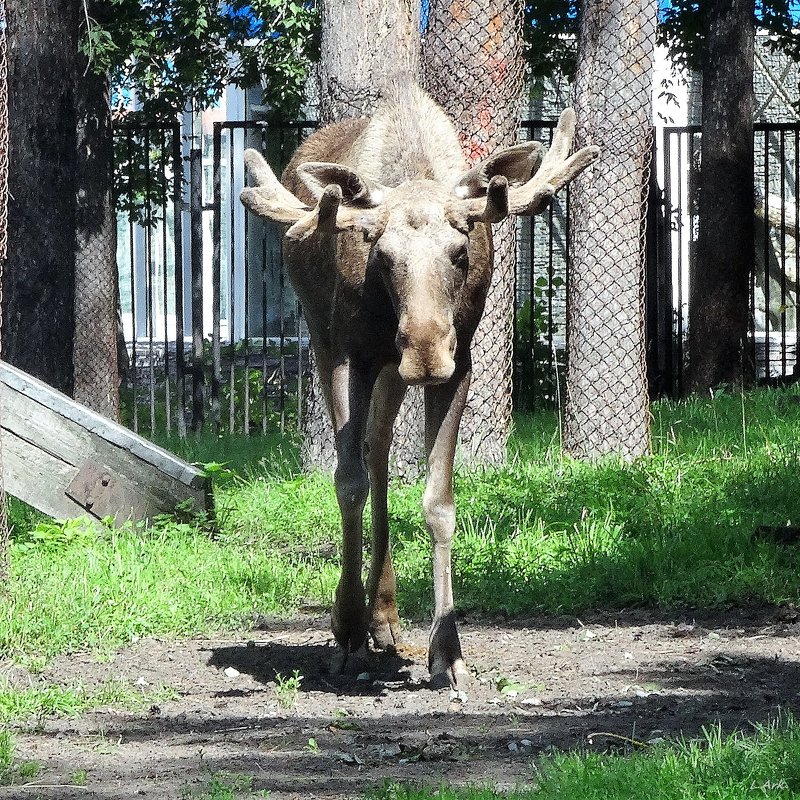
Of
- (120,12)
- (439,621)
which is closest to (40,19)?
(120,12)

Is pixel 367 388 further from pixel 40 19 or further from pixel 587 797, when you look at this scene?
pixel 40 19

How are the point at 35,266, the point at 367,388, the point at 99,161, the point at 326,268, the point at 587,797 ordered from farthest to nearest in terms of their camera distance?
the point at 99,161 → the point at 35,266 → the point at 326,268 → the point at 367,388 → the point at 587,797

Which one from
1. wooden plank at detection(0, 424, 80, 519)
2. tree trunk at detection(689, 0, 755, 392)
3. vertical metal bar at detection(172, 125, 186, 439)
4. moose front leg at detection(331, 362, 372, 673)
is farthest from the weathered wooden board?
tree trunk at detection(689, 0, 755, 392)

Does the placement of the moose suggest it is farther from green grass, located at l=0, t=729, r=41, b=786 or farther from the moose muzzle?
green grass, located at l=0, t=729, r=41, b=786

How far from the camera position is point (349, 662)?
519cm

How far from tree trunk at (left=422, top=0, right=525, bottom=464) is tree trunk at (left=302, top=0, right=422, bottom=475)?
0.23 metres

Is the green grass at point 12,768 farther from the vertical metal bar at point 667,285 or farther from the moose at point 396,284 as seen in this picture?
the vertical metal bar at point 667,285

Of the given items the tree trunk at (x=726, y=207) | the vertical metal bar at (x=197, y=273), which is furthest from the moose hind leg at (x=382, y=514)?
the tree trunk at (x=726, y=207)

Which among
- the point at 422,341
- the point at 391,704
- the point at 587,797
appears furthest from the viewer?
the point at 391,704

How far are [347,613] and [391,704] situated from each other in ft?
2.19

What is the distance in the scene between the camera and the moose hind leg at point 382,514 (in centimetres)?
546

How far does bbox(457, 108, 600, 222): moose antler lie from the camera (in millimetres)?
4516

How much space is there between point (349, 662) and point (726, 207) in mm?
8417

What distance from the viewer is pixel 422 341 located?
414cm
